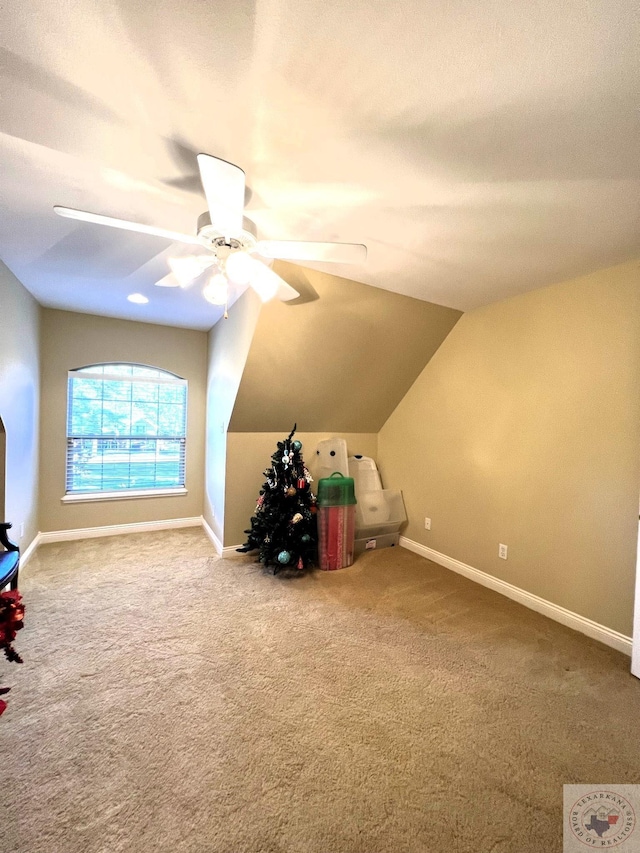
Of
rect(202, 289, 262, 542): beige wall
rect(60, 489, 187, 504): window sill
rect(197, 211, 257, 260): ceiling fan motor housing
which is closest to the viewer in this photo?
rect(197, 211, 257, 260): ceiling fan motor housing

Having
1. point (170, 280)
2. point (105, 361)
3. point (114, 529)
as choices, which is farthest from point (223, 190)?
point (114, 529)

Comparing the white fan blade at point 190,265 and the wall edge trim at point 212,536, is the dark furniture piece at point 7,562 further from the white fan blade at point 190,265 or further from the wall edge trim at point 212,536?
the white fan blade at point 190,265

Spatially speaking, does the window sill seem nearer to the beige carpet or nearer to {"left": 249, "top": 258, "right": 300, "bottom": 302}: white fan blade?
the beige carpet

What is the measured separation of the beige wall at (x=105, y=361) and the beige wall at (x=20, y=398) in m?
0.18

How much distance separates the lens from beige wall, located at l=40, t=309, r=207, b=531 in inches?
146

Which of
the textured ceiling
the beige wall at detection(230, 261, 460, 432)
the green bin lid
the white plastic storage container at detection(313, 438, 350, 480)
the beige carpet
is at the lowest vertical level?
the beige carpet

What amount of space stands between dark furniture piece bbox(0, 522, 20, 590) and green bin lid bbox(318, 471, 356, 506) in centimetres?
226

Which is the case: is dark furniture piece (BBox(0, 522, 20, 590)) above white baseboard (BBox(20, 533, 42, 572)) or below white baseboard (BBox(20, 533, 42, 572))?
above

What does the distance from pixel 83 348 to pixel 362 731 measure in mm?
4256

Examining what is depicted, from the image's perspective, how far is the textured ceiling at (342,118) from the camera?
3.10ft

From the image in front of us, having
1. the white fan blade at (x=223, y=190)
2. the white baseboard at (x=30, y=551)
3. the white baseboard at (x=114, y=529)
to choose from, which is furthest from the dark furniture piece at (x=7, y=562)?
the white fan blade at (x=223, y=190)

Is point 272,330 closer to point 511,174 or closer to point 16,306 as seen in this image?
point 511,174

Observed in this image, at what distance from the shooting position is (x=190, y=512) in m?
4.43

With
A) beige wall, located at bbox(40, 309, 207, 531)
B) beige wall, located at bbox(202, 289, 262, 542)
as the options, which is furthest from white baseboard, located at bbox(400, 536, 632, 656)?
beige wall, located at bbox(40, 309, 207, 531)
